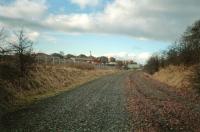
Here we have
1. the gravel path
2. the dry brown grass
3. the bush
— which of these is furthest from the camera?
the dry brown grass

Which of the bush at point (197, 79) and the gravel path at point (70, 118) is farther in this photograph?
the bush at point (197, 79)

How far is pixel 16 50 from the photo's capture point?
103 feet

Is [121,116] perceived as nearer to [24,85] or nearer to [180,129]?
[180,129]

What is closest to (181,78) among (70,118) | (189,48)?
(189,48)

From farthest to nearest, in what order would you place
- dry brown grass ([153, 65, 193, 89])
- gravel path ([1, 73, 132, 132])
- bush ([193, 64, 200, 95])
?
dry brown grass ([153, 65, 193, 89]), bush ([193, 64, 200, 95]), gravel path ([1, 73, 132, 132])

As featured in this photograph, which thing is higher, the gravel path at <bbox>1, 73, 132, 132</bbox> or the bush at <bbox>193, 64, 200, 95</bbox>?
the bush at <bbox>193, 64, 200, 95</bbox>

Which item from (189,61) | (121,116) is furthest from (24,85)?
(189,61)

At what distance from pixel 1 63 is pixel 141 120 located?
1418 centimetres

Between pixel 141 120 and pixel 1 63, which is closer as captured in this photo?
pixel 141 120

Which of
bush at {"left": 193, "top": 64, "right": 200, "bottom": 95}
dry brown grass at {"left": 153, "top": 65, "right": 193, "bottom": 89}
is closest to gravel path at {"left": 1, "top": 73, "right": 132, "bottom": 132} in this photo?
bush at {"left": 193, "top": 64, "right": 200, "bottom": 95}

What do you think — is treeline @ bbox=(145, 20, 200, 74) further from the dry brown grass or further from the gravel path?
the gravel path

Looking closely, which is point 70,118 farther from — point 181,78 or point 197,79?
point 181,78

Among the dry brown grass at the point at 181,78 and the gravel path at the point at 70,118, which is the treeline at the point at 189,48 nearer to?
the dry brown grass at the point at 181,78

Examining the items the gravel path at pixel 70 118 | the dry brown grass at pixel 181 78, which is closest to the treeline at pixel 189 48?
the dry brown grass at pixel 181 78
